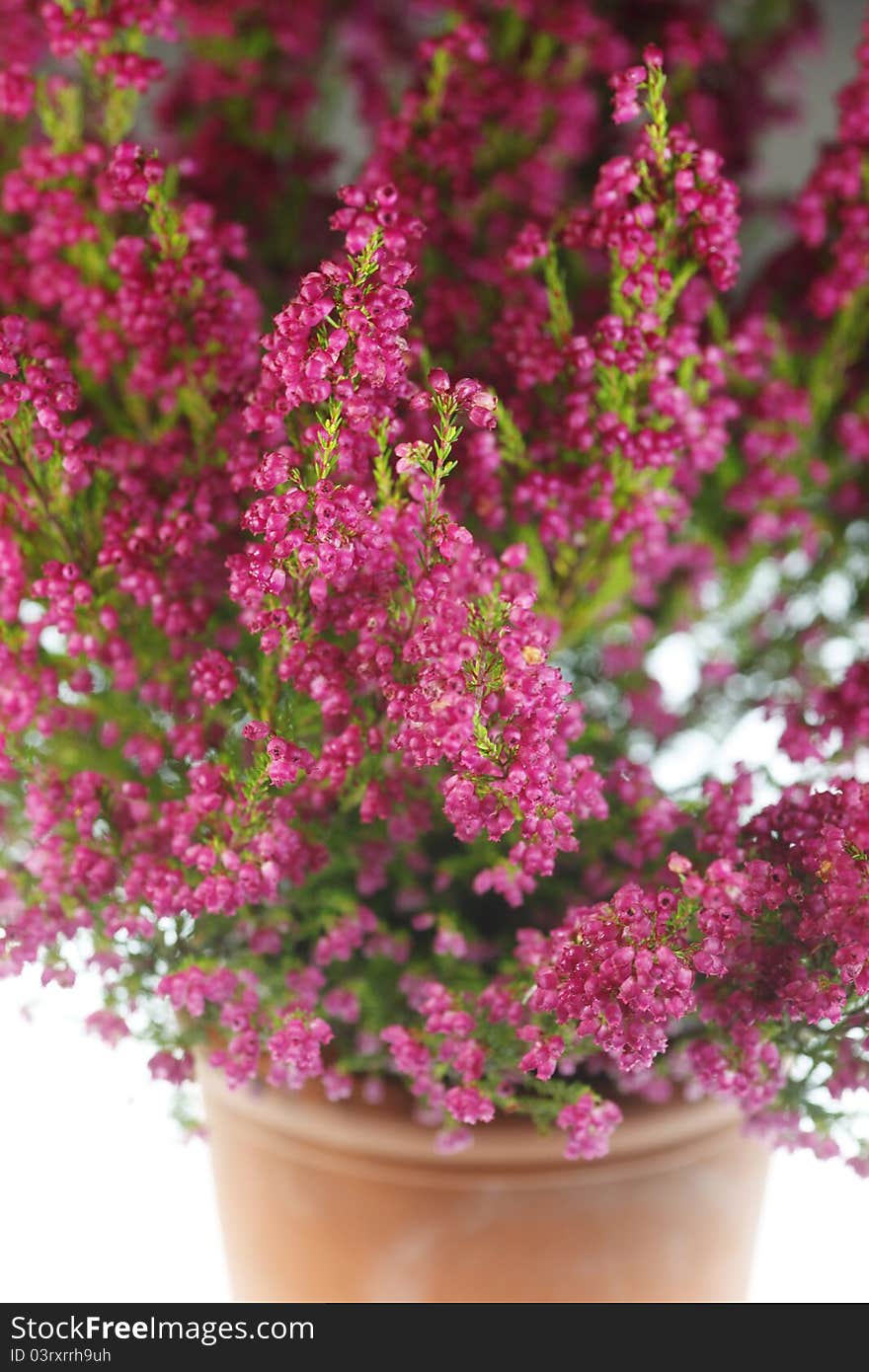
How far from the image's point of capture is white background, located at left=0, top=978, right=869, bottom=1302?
40.6 inches

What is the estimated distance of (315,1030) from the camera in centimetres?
58

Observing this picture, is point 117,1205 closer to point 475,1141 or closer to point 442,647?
point 475,1141

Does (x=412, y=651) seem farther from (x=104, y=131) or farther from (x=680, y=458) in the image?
(x=104, y=131)

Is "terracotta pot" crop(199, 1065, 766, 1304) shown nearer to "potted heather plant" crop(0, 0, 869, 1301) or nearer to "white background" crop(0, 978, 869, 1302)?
"potted heather plant" crop(0, 0, 869, 1301)

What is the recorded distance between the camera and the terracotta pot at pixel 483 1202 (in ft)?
2.27

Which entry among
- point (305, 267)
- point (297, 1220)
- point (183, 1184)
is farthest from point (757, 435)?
point (183, 1184)

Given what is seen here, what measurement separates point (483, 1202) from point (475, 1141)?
5 centimetres

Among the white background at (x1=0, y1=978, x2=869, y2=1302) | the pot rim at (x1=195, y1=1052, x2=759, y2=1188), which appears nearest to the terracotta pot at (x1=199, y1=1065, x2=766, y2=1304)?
the pot rim at (x1=195, y1=1052, x2=759, y2=1188)

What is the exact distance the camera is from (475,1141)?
0.67 m

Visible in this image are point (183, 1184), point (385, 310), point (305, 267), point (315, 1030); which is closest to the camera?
point (385, 310)

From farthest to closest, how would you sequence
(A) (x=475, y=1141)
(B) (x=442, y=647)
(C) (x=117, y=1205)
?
(C) (x=117, y=1205) < (A) (x=475, y=1141) < (B) (x=442, y=647)

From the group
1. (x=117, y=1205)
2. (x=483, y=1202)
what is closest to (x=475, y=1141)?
(x=483, y=1202)

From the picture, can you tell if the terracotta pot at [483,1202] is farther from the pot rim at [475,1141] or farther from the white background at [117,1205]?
the white background at [117,1205]

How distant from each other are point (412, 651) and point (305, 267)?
44 centimetres
